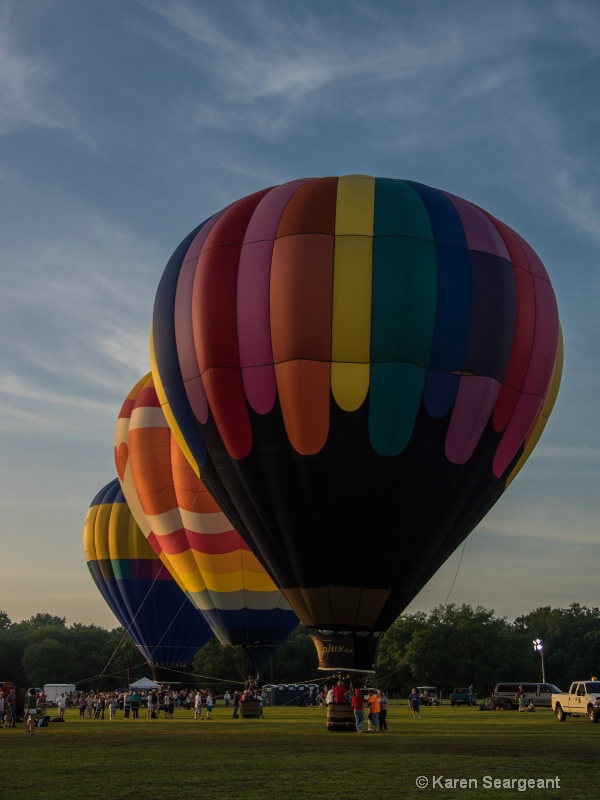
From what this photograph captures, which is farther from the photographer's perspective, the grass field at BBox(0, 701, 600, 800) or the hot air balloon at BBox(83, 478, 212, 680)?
the hot air balloon at BBox(83, 478, 212, 680)

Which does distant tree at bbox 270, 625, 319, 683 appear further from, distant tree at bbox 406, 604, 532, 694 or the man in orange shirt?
the man in orange shirt

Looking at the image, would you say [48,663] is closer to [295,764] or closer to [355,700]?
[355,700]

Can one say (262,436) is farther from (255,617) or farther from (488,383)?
(255,617)

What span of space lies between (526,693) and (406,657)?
95.0 ft

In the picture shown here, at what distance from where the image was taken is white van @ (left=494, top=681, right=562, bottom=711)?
4434cm

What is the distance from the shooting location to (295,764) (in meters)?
14.9

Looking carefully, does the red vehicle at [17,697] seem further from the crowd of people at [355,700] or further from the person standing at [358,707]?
the person standing at [358,707]

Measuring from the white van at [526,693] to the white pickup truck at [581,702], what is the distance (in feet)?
45.9

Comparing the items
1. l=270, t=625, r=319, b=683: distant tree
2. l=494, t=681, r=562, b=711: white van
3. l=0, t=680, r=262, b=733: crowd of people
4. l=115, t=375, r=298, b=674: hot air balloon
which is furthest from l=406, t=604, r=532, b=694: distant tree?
l=115, t=375, r=298, b=674: hot air balloon

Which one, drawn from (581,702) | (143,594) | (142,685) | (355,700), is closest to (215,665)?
(142,685)

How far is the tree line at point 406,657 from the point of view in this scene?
248 feet

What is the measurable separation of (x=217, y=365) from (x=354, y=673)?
272 inches


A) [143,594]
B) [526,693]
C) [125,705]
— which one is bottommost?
[125,705]

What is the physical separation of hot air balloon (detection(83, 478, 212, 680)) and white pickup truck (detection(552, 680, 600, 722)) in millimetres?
14369
